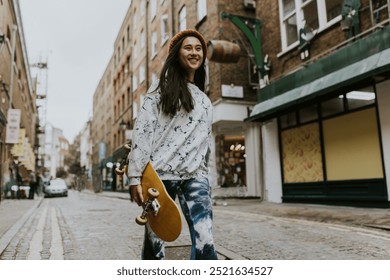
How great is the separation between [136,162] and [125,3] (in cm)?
226

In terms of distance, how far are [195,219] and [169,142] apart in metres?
0.40

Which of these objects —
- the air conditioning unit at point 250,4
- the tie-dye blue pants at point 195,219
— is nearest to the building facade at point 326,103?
the air conditioning unit at point 250,4

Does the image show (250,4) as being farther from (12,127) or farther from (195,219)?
(195,219)

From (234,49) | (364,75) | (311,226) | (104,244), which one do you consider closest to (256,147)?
(234,49)

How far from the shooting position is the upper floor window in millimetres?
8031

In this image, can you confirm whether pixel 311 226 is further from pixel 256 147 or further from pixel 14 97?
pixel 14 97

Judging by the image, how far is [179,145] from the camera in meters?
1.95

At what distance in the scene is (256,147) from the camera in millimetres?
11602

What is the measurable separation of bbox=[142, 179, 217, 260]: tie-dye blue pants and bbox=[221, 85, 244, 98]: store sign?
9608 millimetres

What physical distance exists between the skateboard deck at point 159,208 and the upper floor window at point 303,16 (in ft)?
23.0

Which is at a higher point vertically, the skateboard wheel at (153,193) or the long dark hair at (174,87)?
the long dark hair at (174,87)

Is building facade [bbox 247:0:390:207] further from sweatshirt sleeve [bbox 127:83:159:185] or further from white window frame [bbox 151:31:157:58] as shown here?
sweatshirt sleeve [bbox 127:83:159:185]

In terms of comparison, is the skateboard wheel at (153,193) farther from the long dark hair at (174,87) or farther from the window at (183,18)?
the window at (183,18)

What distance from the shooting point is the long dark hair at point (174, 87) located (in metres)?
1.95
